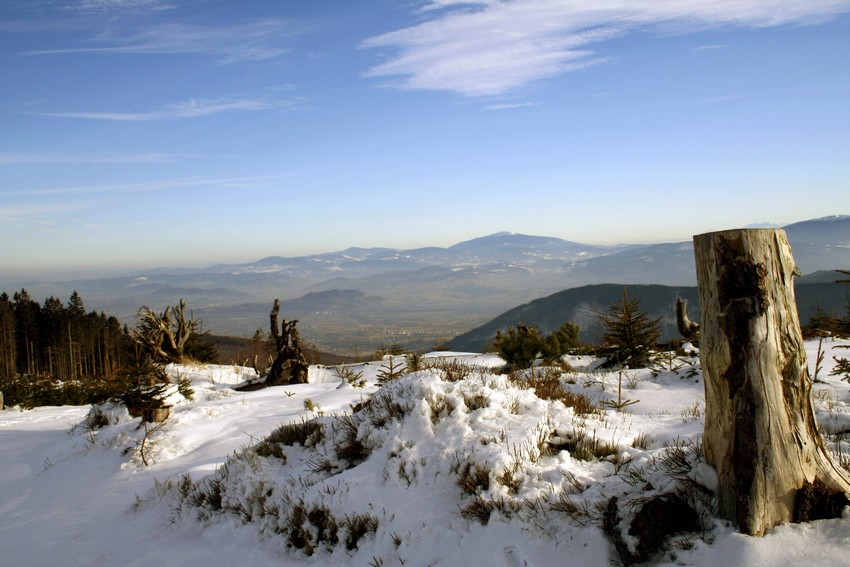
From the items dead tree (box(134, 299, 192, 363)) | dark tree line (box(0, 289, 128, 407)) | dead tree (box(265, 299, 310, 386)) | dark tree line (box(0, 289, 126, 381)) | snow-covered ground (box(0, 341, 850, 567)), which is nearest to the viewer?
snow-covered ground (box(0, 341, 850, 567))

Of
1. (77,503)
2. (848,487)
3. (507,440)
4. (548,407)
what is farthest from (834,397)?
(77,503)

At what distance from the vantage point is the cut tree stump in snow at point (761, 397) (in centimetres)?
318

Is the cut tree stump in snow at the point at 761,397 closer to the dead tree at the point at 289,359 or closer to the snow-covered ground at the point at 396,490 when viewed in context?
the snow-covered ground at the point at 396,490

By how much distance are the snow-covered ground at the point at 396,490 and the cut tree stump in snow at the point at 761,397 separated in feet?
0.56

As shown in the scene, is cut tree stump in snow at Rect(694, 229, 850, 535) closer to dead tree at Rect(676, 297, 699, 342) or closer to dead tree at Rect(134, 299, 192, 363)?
dead tree at Rect(676, 297, 699, 342)

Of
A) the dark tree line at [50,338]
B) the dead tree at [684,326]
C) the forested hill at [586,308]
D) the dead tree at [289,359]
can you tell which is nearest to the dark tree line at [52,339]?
the dark tree line at [50,338]

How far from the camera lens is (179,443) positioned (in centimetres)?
785

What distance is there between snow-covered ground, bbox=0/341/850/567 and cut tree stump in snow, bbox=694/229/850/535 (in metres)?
0.17

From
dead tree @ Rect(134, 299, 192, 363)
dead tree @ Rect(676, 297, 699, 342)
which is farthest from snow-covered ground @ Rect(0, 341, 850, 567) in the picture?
dead tree @ Rect(134, 299, 192, 363)

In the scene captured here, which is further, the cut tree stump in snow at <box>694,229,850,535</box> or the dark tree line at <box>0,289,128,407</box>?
the dark tree line at <box>0,289,128,407</box>

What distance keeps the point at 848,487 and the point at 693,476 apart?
94cm

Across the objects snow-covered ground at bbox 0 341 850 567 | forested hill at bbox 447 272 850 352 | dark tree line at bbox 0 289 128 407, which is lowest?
forested hill at bbox 447 272 850 352

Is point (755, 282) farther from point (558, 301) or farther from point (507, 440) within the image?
point (558, 301)

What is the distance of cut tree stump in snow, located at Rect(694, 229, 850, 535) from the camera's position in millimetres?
3184
